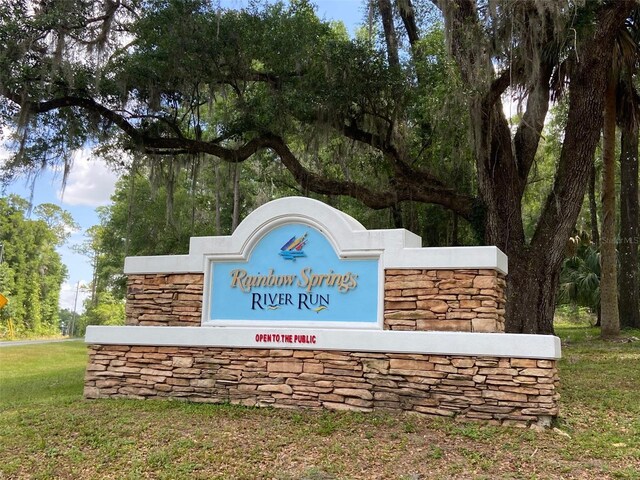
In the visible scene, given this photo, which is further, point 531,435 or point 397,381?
point 397,381

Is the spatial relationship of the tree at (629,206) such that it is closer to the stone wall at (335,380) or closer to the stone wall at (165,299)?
the stone wall at (335,380)

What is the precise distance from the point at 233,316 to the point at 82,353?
15.6 m

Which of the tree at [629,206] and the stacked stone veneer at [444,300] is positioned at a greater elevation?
the tree at [629,206]

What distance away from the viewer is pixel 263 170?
16.3 metres

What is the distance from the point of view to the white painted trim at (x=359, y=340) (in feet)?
19.5

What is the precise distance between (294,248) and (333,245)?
54cm

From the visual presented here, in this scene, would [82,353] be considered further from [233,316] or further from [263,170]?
[233,316]

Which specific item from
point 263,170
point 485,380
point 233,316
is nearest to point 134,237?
point 263,170

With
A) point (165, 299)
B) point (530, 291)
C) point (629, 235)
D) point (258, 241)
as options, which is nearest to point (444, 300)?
point (258, 241)

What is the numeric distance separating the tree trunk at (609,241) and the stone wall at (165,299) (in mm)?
9399

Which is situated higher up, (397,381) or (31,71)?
(31,71)

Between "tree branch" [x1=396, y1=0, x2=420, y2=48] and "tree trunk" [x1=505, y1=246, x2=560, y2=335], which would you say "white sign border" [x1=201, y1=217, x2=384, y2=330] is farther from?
"tree branch" [x1=396, y1=0, x2=420, y2=48]

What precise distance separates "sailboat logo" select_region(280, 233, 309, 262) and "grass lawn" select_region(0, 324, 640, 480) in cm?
192

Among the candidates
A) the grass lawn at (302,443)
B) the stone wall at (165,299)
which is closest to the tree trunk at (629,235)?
the grass lawn at (302,443)
